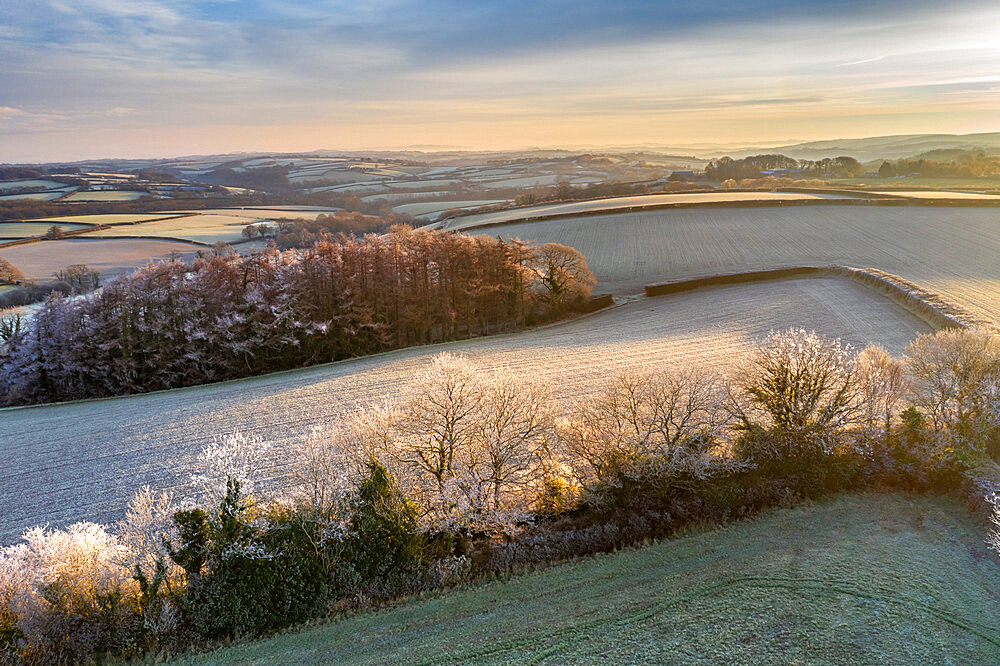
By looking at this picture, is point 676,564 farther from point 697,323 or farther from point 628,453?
point 697,323

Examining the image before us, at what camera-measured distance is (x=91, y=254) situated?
78.1 meters

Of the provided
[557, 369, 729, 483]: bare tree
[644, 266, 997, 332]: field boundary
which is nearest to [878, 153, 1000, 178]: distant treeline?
[644, 266, 997, 332]: field boundary

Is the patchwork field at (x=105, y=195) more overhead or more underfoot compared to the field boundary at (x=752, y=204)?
more overhead

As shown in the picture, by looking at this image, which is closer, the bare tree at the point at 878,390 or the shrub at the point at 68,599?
the shrub at the point at 68,599

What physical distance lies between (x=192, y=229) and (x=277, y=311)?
2584 inches

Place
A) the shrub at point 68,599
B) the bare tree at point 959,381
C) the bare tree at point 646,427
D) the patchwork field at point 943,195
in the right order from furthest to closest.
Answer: the patchwork field at point 943,195, the bare tree at point 959,381, the bare tree at point 646,427, the shrub at point 68,599

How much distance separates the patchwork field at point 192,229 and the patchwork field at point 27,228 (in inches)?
296

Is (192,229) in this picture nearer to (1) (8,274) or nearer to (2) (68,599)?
(1) (8,274)

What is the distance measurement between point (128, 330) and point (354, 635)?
34.1 m

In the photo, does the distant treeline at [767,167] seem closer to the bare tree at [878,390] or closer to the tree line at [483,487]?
the bare tree at [878,390]

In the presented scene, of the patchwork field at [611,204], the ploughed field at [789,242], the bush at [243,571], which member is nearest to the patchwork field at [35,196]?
the patchwork field at [611,204]

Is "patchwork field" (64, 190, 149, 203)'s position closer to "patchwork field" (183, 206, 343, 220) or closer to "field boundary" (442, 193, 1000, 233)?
"patchwork field" (183, 206, 343, 220)

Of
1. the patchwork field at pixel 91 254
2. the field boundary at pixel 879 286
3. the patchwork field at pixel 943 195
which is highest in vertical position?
the patchwork field at pixel 943 195

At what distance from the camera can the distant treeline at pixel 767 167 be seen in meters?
136
